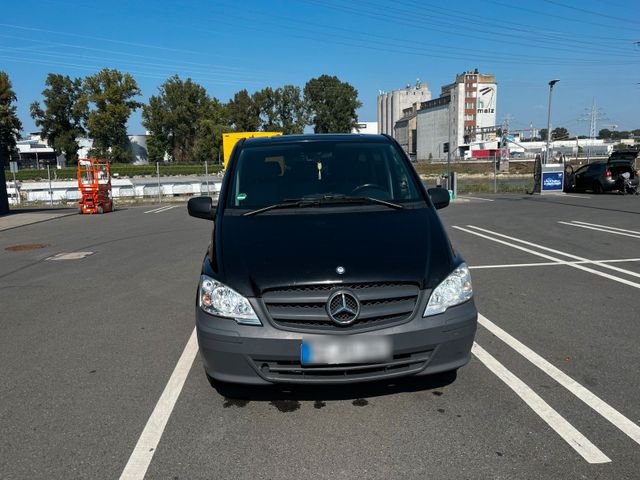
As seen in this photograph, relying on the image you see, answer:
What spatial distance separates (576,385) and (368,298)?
1.85 m

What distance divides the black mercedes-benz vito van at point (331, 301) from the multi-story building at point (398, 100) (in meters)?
146

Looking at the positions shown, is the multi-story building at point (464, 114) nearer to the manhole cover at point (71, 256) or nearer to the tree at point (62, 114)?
the tree at point (62, 114)

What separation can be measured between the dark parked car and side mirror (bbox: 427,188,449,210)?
2159 cm

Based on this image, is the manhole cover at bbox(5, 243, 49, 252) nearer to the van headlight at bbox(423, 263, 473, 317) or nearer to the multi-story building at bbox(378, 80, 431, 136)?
the van headlight at bbox(423, 263, 473, 317)

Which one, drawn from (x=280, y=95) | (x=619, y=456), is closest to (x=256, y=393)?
(x=619, y=456)

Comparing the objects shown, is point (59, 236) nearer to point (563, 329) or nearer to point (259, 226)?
point (259, 226)

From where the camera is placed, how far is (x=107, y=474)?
275 centimetres

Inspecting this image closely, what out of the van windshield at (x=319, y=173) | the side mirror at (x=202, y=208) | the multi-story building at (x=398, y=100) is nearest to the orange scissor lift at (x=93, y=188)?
the side mirror at (x=202, y=208)

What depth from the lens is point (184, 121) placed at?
3364 inches

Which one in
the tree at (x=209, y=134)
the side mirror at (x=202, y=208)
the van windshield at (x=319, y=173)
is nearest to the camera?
the van windshield at (x=319, y=173)

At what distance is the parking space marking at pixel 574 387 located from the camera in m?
3.13

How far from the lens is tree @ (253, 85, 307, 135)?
91312 mm

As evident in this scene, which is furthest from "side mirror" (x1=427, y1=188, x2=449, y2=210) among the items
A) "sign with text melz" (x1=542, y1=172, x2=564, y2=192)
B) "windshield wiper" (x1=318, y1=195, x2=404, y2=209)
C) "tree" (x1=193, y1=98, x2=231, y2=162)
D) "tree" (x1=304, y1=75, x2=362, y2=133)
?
"tree" (x1=304, y1=75, x2=362, y2=133)

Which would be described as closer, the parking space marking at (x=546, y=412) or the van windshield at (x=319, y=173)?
the parking space marking at (x=546, y=412)
